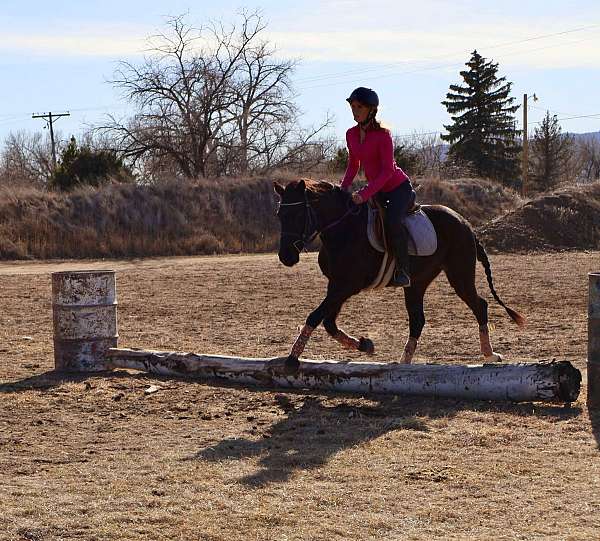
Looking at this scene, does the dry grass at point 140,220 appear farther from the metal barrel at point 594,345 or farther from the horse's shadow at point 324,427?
the metal barrel at point 594,345

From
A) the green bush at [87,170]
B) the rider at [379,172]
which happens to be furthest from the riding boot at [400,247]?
the green bush at [87,170]

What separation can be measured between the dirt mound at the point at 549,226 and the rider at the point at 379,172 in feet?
62.7

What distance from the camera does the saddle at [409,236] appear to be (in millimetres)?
9250

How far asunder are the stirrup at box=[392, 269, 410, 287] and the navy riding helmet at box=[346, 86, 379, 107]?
1.60 metres

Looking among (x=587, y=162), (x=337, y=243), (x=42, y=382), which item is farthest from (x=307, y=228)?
(x=587, y=162)

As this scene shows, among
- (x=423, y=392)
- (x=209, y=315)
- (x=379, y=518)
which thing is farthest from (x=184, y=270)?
(x=379, y=518)

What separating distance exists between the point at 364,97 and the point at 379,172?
0.71 metres

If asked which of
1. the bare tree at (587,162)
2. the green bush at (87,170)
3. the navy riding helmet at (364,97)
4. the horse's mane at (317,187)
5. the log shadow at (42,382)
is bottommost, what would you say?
the log shadow at (42,382)

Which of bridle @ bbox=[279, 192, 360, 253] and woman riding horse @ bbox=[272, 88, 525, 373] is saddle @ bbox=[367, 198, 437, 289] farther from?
bridle @ bbox=[279, 192, 360, 253]

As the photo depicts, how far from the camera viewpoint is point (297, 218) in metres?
8.88

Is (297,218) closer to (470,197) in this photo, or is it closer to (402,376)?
(402,376)

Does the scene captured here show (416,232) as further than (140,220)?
No

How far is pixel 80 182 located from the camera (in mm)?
40406

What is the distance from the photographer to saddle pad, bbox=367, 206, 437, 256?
364 inches
